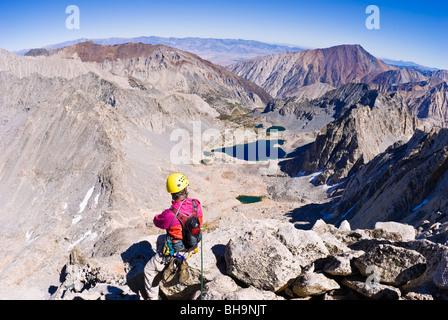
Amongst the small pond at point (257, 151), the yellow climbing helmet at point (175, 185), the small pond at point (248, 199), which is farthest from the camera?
the small pond at point (257, 151)

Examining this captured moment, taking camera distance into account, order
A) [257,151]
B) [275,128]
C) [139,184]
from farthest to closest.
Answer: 1. [275,128]
2. [257,151]
3. [139,184]

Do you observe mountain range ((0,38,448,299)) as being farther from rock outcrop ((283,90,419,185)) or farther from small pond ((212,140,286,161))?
small pond ((212,140,286,161))

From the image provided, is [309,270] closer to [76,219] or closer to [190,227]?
[190,227]

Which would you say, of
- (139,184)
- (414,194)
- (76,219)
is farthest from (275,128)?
(414,194)

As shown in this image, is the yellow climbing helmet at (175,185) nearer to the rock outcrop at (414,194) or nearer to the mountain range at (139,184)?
the mountain range at (139,184)

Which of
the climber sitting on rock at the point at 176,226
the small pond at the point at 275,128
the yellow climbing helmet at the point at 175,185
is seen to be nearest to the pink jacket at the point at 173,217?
the climber sitting on rock at the point at 176,226

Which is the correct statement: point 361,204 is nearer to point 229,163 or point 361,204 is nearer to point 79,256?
point 79,256

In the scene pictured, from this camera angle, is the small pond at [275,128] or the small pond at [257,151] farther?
the small pond at [275,128]
